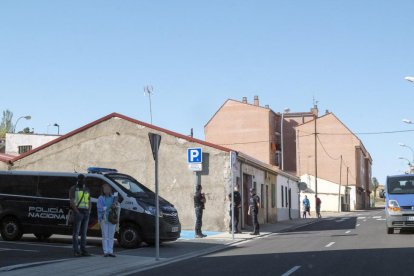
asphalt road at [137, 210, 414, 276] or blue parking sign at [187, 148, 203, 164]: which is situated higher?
blue parking sign at [187, 148, 203, 164]

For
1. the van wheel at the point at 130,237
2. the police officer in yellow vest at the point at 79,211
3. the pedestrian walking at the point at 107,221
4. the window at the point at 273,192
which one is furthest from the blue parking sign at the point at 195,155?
the window at the point at 273,192

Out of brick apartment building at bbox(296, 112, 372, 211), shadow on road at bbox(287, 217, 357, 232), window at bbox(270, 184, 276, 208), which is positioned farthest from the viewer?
brick apartment building at bbox(296, 112, 372, 211)

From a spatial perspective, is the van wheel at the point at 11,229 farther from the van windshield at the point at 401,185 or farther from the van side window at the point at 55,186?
the van windshield at the point at 401,185

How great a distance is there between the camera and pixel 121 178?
56.5ft

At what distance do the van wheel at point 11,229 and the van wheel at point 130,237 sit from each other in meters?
3.37

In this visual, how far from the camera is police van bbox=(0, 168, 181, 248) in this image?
16109 mm

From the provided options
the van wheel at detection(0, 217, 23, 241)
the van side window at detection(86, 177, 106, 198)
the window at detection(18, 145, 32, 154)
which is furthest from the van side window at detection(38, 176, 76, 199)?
the window at detection(18, 145, 32, 154)

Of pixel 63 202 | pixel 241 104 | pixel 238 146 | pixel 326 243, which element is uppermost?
pixel 241 104

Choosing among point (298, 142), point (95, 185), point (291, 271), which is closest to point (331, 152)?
point (298, 142)

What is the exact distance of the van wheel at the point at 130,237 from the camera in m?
16.1

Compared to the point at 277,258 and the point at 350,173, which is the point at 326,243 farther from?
the point at 350,173

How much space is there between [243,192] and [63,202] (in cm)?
1213

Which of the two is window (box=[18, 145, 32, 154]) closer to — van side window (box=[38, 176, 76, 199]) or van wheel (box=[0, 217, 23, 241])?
van wheel (box=[0, 217, 23, 241])

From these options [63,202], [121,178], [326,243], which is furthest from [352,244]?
[63,202]
